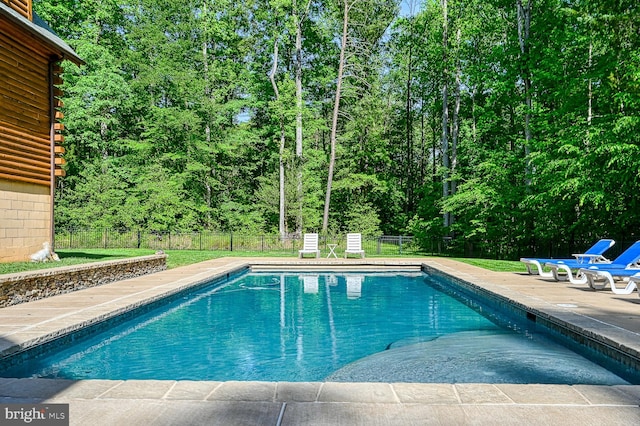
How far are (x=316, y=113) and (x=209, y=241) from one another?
11779 millimetres

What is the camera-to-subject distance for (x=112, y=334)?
6.30 meters

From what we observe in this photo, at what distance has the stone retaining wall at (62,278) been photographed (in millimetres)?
6836

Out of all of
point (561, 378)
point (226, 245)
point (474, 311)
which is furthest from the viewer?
point (226, 245)

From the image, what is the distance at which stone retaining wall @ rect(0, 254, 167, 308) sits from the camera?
684 centimetres

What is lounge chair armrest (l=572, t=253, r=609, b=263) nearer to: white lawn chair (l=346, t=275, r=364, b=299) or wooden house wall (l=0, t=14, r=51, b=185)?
white lawn chair (l=346, t=275, r=364, b=299)

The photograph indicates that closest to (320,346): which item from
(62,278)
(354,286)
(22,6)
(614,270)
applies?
(62,278)

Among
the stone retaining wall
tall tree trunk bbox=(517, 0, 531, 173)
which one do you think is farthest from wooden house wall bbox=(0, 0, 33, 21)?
tall tree trunk bbox=(517, 0, 531, 173)

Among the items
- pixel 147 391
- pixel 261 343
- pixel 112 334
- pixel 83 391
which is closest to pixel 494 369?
pixel 261 343

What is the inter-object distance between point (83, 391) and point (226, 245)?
1852 cm

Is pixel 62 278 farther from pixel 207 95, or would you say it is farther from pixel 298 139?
pixel 207 95

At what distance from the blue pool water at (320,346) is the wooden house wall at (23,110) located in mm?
5247

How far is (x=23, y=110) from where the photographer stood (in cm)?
1082

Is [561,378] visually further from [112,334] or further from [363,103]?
[363,103]

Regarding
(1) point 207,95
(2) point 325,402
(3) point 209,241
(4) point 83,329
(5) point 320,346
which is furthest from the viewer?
(1) point 207,95
